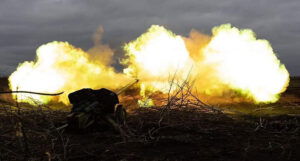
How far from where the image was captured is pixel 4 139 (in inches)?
343

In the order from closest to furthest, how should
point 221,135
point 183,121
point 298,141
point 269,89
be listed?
point 298,141, point 221,135, point 183,121, point 269,89

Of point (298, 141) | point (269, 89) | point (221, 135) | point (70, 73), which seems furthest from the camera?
point (70, 73)

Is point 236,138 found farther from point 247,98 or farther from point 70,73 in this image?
point 70,73

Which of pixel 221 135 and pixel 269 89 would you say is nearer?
pixel 221 135

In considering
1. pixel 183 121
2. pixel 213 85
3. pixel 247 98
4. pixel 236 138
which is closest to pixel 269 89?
pixel 247 98

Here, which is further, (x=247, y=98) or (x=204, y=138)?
(x=247, y=98)

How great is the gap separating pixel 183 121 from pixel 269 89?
11.3 metres

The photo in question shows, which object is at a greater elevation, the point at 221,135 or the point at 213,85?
the point at 213,85

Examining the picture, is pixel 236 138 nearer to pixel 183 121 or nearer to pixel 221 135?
pixel 221 135

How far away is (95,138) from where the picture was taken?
9156 millimetres

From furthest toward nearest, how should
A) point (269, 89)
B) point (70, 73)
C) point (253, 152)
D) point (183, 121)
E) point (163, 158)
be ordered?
1. point (70, 73)
2. point (269, 89)
3. point (183, 121)
4. point (253, 152)
5. point (163, 158)

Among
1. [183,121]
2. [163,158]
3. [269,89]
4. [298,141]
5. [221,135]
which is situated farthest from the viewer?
[269,89]

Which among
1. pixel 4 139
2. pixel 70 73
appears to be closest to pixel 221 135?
pixel 4 139

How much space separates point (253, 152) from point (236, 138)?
5.00 feet
